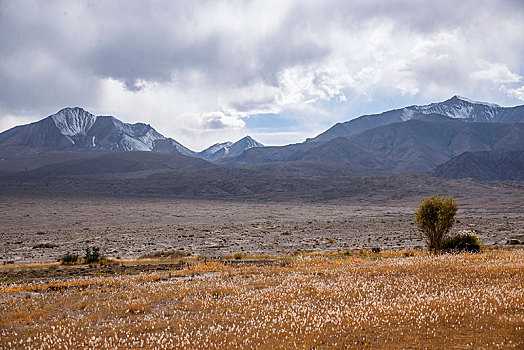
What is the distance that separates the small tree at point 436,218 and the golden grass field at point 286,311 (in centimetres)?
883

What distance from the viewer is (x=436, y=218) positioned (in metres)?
24.3

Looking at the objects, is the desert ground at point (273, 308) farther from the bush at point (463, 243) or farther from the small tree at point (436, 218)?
the bush at point (463, 243)

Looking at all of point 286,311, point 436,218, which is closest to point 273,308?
point 286,311

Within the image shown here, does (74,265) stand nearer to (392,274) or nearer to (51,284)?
(51,284)

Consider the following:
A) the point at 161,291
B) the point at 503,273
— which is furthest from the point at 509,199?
the point at 161,291

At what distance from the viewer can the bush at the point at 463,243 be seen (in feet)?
80.4

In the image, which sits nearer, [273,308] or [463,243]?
[273,308]

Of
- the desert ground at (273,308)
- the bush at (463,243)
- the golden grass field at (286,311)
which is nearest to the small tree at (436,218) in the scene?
the bush at (463,243)

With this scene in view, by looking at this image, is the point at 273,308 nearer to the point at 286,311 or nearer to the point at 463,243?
the point at 286,311

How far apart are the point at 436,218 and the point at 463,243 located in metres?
2.57

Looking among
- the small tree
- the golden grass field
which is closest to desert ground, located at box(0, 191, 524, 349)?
the golden grass field

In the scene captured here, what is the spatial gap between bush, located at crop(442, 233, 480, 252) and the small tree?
18.0 inches

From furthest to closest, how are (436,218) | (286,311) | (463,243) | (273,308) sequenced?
(463,243) < (436,218) < (273,308) < (286,311)

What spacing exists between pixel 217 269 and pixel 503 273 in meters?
12.5
